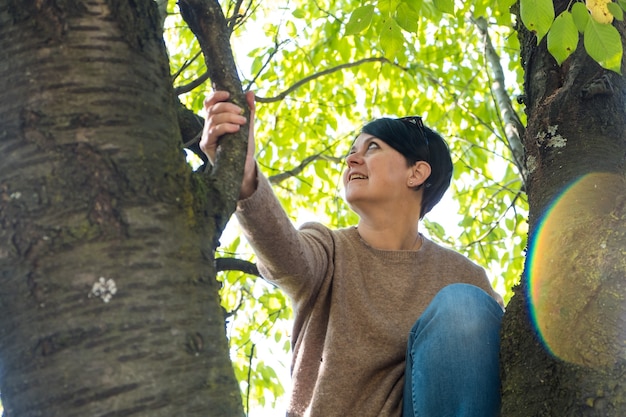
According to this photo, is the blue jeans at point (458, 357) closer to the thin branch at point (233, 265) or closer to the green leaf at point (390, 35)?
the thin branch at point (233, 265)

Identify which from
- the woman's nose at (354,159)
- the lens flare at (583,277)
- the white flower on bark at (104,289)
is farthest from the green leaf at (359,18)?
the white flower on bark at (104,289)

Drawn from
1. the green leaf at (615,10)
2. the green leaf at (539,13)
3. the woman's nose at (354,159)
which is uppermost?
the woman's nose at (354,159)

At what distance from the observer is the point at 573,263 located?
178 cm

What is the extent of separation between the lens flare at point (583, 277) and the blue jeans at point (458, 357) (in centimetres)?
24

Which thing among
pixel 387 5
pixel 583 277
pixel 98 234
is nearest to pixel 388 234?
pixel 387 5

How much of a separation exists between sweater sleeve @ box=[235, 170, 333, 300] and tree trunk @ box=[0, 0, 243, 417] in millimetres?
701

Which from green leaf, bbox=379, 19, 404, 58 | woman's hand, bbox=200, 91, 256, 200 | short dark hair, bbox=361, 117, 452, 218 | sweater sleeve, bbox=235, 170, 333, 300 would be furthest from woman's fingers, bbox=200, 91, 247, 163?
short dark hair, bbox=361, 117, 452, 218

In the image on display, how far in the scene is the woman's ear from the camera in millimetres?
3030

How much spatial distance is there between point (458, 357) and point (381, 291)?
705mm

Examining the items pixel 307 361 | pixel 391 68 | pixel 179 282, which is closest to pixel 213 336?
pixel 179 282

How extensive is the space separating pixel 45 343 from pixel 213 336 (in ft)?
0.86

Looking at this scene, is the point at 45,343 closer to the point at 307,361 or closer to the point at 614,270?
the point at 614,270

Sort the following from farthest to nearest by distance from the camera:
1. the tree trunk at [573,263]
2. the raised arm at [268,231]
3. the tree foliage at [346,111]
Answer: the tree foliage at [346,111] → the raised arm at [268,231] → the tree trunk at [573,263]

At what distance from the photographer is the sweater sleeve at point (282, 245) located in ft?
7.27
